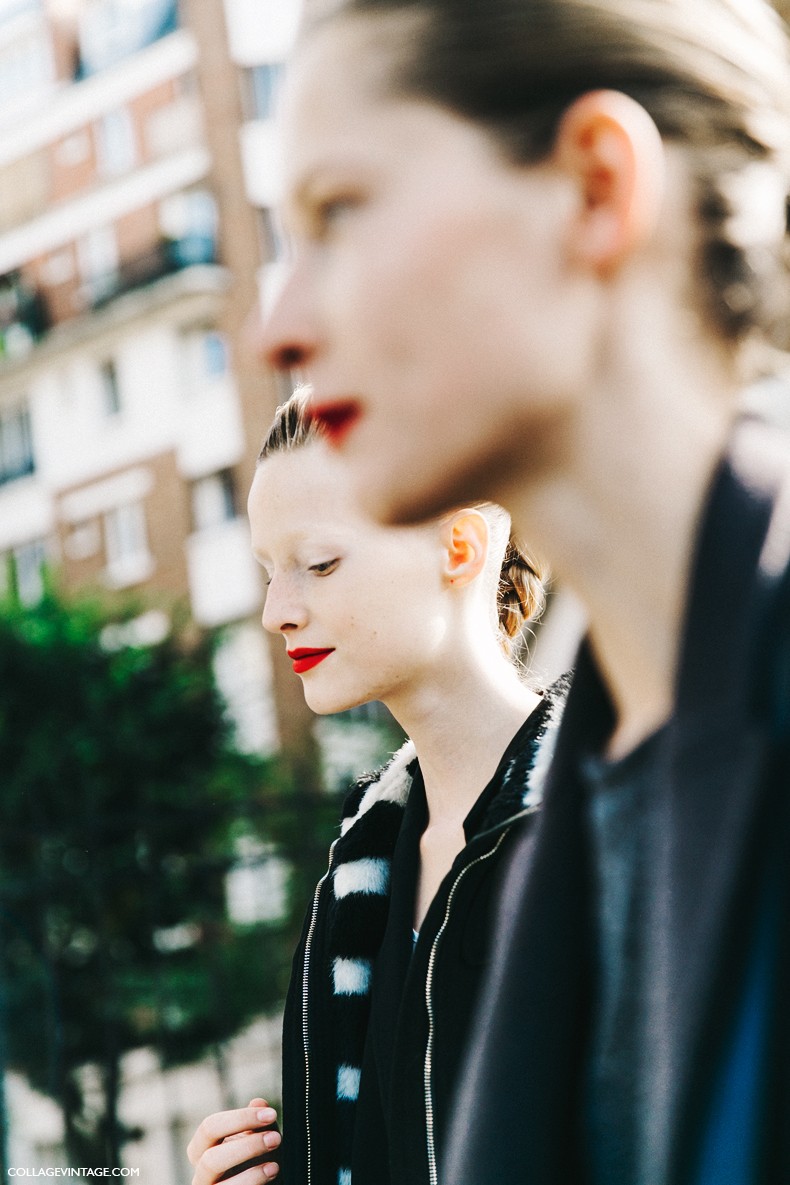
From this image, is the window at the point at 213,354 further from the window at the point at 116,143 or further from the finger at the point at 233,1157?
the finger at the point at 233,1157

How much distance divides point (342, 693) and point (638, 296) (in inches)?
36.0

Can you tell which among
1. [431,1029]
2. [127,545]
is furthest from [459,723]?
[127,545]

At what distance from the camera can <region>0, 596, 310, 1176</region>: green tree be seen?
10266 mm

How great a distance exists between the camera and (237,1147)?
165cm

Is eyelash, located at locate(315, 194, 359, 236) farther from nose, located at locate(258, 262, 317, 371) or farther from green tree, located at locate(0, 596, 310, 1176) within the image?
green tree, located at locate(0, 596, 310, 1176)

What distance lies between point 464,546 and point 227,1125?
0.75 m

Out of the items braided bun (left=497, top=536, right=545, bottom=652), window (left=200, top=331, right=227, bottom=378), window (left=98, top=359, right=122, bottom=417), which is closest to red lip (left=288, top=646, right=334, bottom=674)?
braided bun (left=497, top=536, right=545, bottom=652)

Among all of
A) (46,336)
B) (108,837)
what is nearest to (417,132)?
(108,837)

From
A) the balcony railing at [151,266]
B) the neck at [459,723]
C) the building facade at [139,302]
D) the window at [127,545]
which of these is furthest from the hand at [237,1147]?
the balcony railing at [151,266]

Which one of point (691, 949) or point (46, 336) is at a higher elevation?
point (46, 336)

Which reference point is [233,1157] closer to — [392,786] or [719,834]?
[392,786]

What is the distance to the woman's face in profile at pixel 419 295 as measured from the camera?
85cm

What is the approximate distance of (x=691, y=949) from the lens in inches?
30.4

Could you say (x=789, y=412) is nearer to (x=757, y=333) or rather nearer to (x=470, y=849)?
(x=757, y=333)
